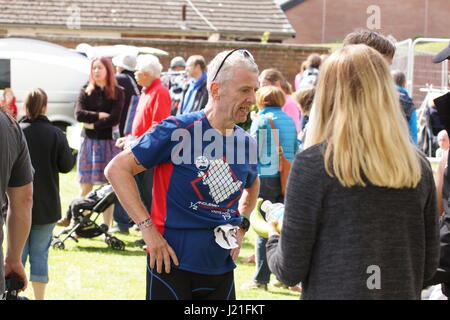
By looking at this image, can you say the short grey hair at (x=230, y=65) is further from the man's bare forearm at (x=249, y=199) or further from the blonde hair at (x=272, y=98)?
the blonde hair at (x=272, y=98)

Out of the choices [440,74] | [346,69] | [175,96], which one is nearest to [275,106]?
[346,69]

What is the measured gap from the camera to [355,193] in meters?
2.63

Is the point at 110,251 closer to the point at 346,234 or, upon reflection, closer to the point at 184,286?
the point at 184,286

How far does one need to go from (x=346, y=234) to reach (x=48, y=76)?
12.3 metres

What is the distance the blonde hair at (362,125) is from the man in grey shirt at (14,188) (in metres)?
1.42

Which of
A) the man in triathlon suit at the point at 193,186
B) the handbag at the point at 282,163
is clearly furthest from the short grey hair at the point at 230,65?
the handbag at the point at 282,163

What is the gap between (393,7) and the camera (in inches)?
1531

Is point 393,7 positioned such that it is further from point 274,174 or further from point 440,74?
point 274,174

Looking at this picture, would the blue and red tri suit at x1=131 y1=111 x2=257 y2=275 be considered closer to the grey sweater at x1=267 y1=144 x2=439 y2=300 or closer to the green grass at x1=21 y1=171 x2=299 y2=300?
the grey sweater at x1=267 y1=144 x2=439 y2=300

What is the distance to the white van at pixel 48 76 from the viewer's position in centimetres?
1405

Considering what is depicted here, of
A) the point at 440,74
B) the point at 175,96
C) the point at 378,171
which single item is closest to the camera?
the point at 378,171

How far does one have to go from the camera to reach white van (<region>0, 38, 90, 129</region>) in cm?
1405

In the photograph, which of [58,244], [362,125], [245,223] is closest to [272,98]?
[245,223]
